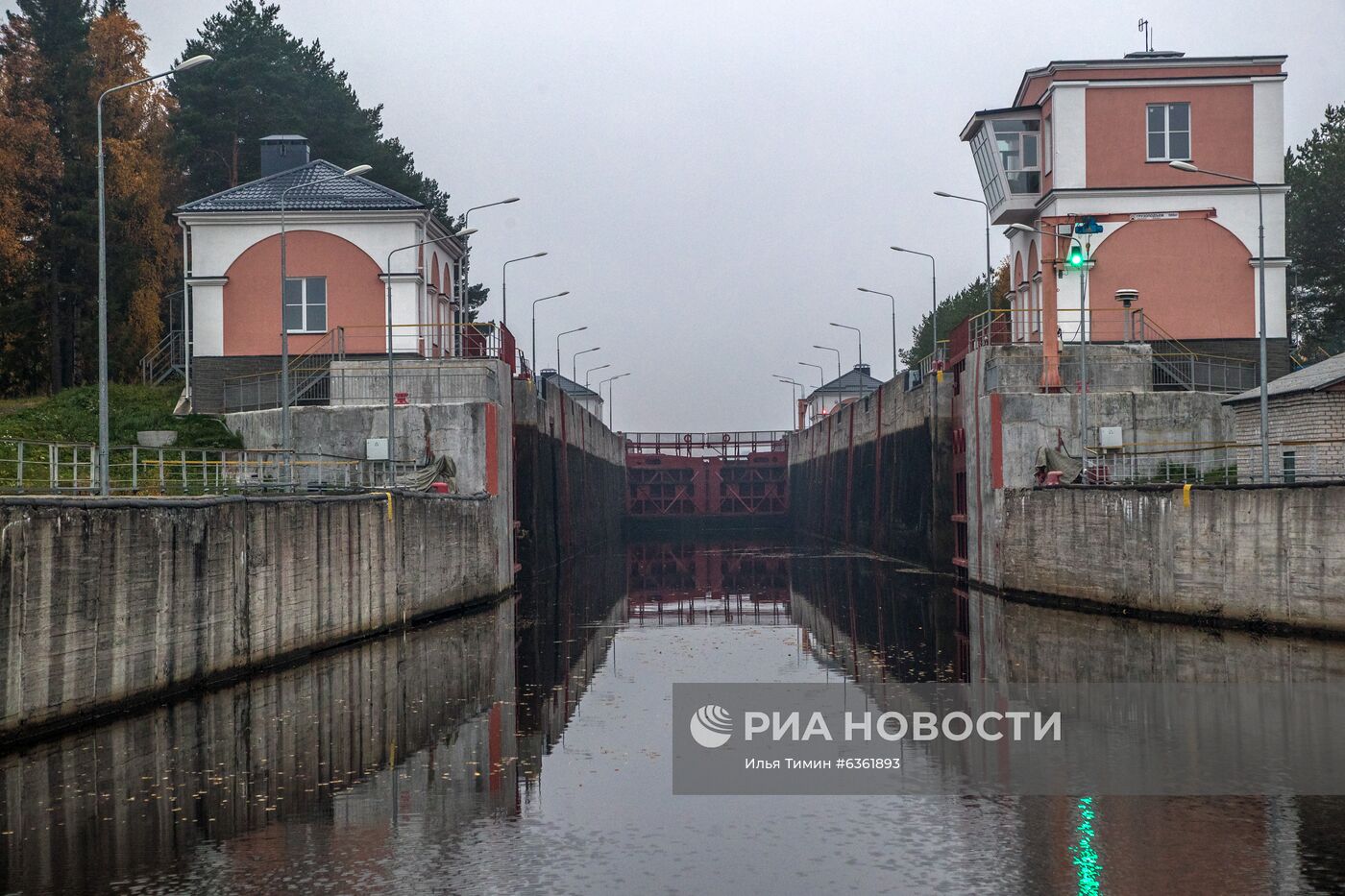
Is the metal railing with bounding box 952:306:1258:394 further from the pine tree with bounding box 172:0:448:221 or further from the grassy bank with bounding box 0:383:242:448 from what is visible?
the pine tree with bounding box 172:0:448:221

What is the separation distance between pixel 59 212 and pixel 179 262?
21.8 feet

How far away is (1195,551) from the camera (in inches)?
998

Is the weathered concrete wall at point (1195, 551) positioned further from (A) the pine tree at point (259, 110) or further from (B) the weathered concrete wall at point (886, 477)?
(A) the pine tree at point (259, 110)

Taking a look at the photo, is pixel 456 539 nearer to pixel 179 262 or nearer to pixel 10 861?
pixel 10 861

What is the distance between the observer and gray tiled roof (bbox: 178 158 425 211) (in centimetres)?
3981

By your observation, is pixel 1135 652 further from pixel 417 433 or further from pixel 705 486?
pixel 705 486

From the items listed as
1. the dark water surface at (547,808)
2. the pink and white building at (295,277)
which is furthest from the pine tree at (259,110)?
the dark water surface at (547,808)

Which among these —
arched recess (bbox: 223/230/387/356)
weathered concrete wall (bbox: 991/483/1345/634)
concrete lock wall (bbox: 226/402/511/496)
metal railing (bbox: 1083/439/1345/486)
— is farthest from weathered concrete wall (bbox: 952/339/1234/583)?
arched recess (bbox: 223/230/387/356)

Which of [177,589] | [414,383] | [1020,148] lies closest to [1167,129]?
[1020,148]

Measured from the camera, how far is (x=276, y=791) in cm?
1241

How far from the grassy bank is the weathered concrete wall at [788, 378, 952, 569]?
63.1 feet

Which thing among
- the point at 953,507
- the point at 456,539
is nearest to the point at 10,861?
the point at 456,539

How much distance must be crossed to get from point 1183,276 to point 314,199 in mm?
23732

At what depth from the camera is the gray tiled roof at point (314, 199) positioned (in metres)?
39.8
